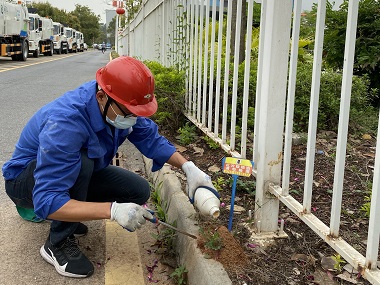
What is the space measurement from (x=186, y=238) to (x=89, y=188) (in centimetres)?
77

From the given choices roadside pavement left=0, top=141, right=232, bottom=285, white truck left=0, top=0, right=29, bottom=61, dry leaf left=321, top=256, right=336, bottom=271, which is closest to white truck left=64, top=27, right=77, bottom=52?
white truck left=0, top=0, right=29, bottom=61

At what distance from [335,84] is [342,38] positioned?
152cm

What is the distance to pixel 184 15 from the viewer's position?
4.86 meters

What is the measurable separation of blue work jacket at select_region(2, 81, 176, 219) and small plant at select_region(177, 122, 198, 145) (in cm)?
160

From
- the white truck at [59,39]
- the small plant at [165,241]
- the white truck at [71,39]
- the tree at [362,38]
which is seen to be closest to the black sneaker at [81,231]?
the small plant at [165,241]

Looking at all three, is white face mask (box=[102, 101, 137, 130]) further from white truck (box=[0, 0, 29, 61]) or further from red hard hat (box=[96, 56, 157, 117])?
white truck (box=[0, 0, 29, 61])

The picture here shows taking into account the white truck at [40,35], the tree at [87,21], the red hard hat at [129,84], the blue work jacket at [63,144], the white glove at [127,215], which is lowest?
the white glove at [127,215]

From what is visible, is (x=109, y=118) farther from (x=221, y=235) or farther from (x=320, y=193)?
(x=320, y=193)

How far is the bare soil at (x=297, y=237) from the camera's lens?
226 centimetres

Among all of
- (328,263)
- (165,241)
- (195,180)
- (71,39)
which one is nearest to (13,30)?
(165,241)

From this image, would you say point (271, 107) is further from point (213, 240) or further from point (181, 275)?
point (181, 275)

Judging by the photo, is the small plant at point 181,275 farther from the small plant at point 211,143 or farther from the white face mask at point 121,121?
the small plant at point 211,143

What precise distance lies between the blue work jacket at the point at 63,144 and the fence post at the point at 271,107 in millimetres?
842

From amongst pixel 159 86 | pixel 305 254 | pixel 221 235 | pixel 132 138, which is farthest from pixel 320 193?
pixel 159 86
